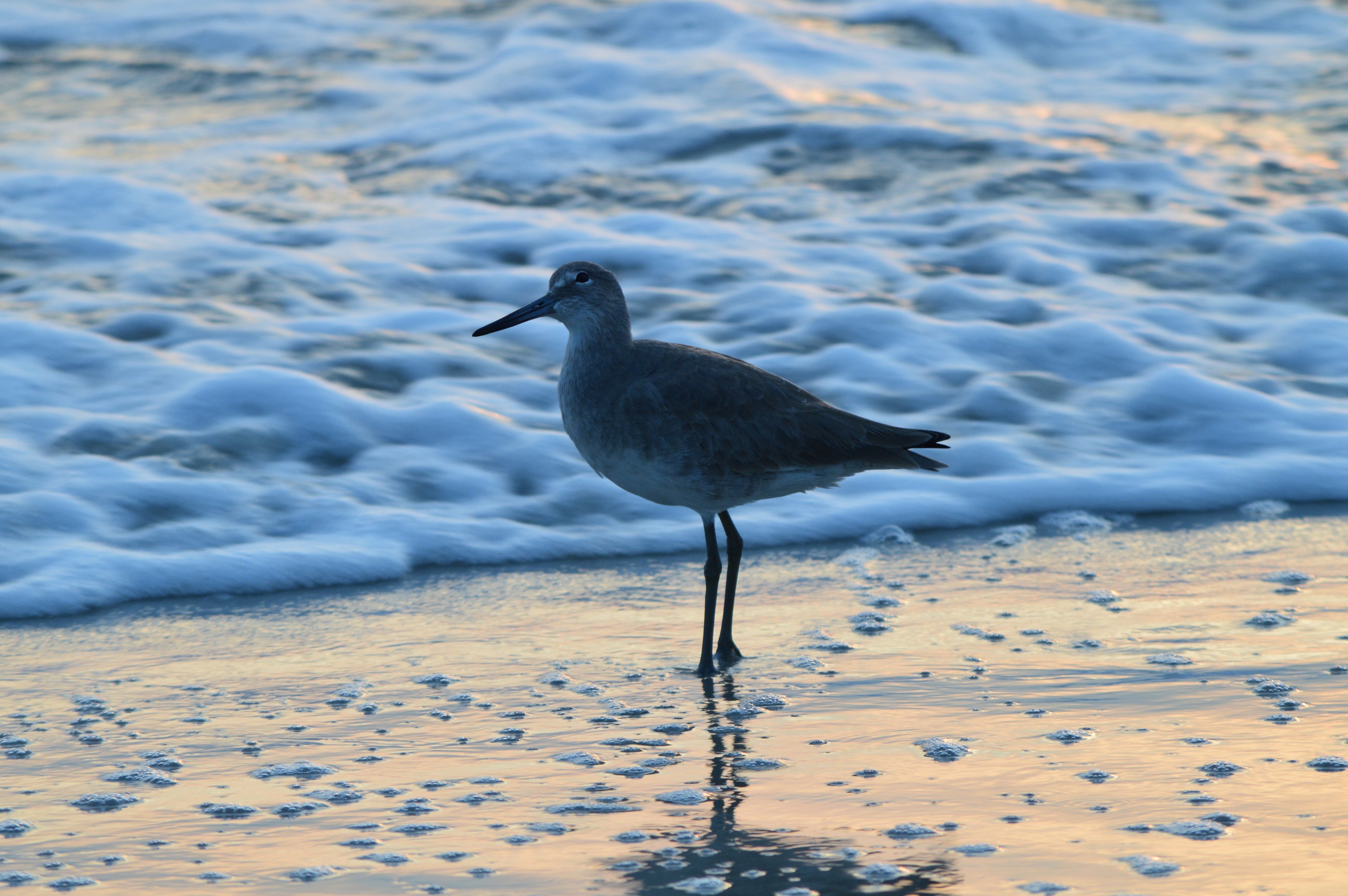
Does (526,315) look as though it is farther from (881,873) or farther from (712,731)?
(881,873)

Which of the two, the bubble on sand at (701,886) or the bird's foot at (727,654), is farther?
the bird's foot at (727,654)

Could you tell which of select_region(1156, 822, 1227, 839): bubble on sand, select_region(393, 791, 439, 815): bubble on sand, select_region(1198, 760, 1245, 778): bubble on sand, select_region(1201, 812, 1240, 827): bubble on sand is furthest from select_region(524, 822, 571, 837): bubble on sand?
select_region(1198, 760, 1245, 778): bubble on sand

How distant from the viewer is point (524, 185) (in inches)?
438

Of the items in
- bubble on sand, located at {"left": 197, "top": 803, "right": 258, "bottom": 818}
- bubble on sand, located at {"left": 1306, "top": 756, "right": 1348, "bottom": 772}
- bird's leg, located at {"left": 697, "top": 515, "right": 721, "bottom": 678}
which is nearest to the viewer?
bubble on sand, located at {"left": 197, "top": 803, "right": 258, "bottom": 818}

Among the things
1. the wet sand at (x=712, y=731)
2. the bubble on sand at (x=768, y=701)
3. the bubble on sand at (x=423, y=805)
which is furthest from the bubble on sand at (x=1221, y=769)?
the bubble on sand at (x=423, y=805)

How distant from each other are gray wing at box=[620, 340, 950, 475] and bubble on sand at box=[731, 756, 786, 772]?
1.12 metres

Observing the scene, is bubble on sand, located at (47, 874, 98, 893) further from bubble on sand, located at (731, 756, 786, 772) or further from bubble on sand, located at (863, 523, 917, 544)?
bubble on sand, located at (863, 523, 917, 544)

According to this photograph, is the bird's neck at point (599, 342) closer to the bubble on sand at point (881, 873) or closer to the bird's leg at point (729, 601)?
the bird's leg at point (729, 601)

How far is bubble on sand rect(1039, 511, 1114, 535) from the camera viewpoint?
586 centimetres

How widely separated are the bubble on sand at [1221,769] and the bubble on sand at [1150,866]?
1.76ft

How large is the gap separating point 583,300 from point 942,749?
201cm

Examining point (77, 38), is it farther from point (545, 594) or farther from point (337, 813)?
point (337, 813)

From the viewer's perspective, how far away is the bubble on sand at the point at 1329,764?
11.5 ft

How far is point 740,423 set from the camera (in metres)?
4.61
